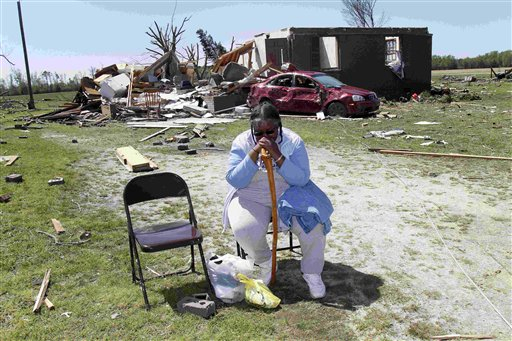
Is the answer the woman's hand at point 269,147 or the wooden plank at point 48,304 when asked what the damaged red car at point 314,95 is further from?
the wooden plank at point 48,304

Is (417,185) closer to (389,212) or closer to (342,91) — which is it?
(389,212)

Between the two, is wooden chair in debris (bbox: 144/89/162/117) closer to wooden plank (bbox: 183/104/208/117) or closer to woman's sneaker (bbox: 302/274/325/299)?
wooden plank (bbox: 183/104/208/117)

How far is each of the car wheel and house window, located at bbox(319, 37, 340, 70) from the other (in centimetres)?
705

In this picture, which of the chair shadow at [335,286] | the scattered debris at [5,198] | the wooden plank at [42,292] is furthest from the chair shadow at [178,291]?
the scattered debris at [5,198]

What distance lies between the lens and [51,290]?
3.94 meters

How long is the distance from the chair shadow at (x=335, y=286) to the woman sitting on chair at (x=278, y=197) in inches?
4.9

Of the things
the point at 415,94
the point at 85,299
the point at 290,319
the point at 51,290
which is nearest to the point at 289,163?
the point at 290,319

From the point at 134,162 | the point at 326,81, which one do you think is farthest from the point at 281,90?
the point at 134,162

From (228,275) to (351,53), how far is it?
19678mm

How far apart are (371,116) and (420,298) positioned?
1273 centimetres

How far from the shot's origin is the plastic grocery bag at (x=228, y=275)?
3.64 metres

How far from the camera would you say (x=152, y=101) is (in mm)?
19422

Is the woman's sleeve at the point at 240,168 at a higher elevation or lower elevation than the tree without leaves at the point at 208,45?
lower

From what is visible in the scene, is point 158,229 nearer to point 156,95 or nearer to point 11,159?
point 11,159
